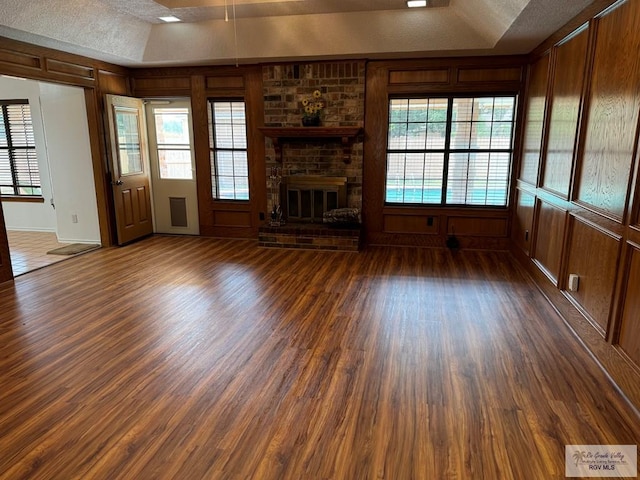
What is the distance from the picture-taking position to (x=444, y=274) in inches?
190

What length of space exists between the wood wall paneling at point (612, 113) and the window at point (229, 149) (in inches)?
175

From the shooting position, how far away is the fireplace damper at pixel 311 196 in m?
6.00

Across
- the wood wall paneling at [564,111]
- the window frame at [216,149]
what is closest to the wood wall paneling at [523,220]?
the wood wall paneling at [564,111]

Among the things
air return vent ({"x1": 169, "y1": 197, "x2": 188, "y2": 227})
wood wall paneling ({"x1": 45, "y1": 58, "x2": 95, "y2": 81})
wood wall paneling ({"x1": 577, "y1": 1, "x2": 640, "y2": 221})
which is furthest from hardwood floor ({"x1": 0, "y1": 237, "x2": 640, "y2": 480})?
wood wall paneling ({"x1": 45, "y1": 58, "x2": 95, "y2": 81})

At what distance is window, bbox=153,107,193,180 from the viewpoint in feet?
21.1

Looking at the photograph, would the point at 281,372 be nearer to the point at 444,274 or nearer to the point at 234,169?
the point at 444,274

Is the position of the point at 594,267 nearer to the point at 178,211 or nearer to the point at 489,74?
the point at 489,74

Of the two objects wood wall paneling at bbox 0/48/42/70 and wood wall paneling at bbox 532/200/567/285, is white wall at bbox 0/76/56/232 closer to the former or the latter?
→ wood wall paneling at bbox 0/48/42/70

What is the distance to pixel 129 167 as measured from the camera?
6188 mm

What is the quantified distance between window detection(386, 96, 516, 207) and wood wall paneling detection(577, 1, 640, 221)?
2.34 m

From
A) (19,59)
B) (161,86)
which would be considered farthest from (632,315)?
(161,86)

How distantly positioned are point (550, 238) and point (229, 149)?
4477mm

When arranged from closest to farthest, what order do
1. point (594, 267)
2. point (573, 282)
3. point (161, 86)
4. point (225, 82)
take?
point (594, 267) → point (573, 282) → point (225, 82) → point (161, 86)

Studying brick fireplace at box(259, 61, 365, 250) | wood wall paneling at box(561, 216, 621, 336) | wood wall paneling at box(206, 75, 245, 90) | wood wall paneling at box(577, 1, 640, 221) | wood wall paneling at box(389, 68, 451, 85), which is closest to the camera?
wood wall paneling at box(577, 1, 640, 221)
